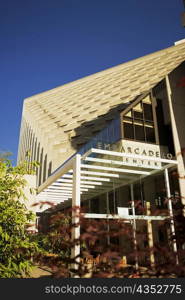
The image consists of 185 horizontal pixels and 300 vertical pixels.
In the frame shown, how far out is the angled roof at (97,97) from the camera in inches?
1385

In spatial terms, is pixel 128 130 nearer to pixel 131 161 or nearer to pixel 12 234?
pixel 131 161

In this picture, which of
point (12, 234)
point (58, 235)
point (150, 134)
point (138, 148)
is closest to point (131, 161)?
point (138, 148)

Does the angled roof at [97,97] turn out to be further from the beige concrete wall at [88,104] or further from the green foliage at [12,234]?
the green foliage at [12,234]

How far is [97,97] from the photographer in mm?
42438

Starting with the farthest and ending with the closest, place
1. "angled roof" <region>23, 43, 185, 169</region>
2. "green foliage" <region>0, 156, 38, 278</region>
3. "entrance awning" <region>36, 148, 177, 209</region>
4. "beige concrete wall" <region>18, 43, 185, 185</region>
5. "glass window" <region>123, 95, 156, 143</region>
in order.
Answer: "angled roof" <region>23, 43, 185, 169</region>, "beige concrete wall" <region>18, 43, 185, 185</region>, "glass window" <region>123, 95, 156, 143</region>, "entrance awning" <region>36, 148, 177, 209</region>, "green foliage" <region>0, 156, 38, 278</region>

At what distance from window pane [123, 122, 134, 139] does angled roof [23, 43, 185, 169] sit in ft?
60.0

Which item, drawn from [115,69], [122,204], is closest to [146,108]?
[122,204]

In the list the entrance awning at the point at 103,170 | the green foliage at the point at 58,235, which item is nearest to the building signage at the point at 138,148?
the entrance awning at the point at 103,170

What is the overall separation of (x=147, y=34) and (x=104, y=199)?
20.3 metres

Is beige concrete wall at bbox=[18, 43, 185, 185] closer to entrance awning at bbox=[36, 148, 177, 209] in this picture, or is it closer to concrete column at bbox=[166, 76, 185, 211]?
concrete column at bbox=[166, 76, 185, 211]

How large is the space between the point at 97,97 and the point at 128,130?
28.3 metres

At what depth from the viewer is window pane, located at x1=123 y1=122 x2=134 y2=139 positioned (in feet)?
49.7

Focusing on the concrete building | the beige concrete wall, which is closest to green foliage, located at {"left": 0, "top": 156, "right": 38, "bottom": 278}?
the concrete building

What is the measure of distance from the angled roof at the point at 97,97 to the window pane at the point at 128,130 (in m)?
18.3
